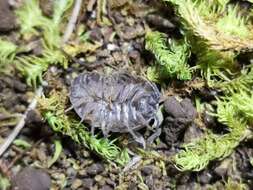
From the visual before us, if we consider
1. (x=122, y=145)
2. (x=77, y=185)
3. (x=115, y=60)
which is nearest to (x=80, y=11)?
(x=115, y=60)

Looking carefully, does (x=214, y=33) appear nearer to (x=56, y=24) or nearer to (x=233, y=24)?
(x=233, y=24)

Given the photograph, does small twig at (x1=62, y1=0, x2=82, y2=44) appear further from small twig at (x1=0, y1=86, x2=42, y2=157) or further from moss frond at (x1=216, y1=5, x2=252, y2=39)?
moss frond at (x1=216, y1=5, x2=252, y2=39)

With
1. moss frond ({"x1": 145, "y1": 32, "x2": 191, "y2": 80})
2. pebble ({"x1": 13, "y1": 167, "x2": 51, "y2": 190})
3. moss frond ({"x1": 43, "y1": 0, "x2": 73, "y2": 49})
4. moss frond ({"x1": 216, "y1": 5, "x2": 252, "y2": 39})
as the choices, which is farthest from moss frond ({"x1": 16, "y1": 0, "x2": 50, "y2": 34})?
moss frond ({"x1": 216, "y1": 5, "x2": 252, "y2": 39})

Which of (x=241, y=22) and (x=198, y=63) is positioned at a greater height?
(x=241, y=22)

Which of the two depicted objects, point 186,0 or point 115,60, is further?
point 115,60

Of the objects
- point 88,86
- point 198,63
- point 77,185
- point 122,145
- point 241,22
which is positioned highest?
point 241,22

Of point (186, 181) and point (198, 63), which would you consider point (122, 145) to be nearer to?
point (186, 181)

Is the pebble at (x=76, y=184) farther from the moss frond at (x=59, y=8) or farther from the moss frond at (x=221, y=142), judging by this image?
the moss frond at (x=59, y=8)
